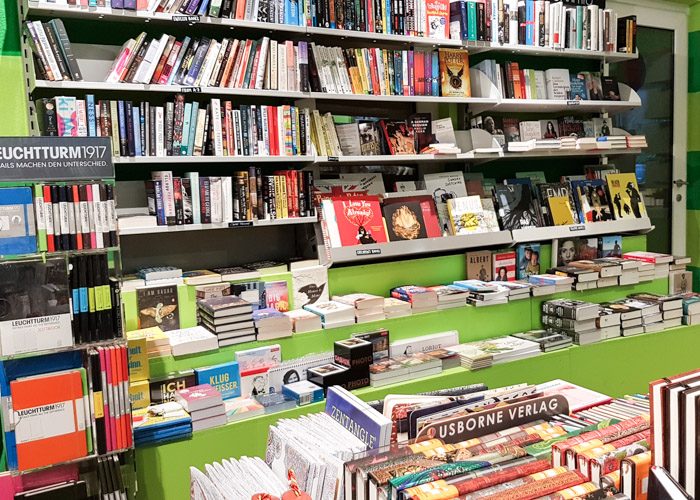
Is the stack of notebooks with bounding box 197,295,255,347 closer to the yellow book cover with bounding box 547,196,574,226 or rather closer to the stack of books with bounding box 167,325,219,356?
the stack of books with bounding box 167,325,219,356

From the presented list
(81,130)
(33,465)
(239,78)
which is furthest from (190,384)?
(239,78)

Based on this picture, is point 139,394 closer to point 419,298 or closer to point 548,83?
point 419,298

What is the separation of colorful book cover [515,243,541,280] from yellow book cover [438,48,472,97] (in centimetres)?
102

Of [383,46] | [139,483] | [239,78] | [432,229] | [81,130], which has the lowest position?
[139,483]

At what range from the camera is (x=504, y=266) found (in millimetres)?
3908

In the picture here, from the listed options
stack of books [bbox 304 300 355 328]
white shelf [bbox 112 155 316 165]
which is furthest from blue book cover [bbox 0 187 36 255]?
stack of books [bbox 304 300 355 328]

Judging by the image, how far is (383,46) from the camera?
3.72 m

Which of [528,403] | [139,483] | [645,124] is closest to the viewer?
[528,403]

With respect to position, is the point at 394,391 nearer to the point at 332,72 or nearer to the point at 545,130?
the point at 332,72

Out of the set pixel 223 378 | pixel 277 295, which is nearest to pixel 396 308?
pixel 277 295

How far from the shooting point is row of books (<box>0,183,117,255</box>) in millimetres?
1969

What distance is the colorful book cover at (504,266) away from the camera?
12.7ft

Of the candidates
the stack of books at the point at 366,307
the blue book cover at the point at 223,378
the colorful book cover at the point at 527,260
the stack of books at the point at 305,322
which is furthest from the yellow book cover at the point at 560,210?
the blue book cover at the point at 223,378

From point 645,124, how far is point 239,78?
11.5 ft
